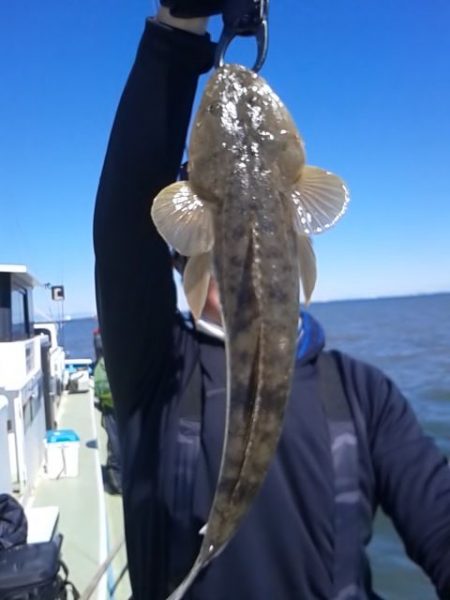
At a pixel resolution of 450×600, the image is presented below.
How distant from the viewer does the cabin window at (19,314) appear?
10.4 meters

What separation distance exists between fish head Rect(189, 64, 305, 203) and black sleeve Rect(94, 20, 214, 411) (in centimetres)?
19

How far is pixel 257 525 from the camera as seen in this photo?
7.16 ft

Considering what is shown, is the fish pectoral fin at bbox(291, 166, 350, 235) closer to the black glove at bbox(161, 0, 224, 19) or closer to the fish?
the fish

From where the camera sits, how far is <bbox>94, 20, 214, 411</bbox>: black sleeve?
2.12 metres

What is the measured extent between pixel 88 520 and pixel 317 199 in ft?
23.1

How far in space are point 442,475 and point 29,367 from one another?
30.3ft

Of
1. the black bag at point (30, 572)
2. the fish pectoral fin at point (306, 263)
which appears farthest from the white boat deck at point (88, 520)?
the fish pectoral fin at point (306, 263)

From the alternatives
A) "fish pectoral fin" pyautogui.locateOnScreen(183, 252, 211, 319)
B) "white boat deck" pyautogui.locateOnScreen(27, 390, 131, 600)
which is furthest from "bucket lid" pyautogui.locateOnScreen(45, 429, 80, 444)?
"fish pectoral fin" pyautogui.locateOnScreen(183, 252, 211, 319)

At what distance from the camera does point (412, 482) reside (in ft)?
7.23

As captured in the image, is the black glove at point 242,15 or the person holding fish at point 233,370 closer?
the person holding fish at point 233,370

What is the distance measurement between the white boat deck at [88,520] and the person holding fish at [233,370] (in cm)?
446

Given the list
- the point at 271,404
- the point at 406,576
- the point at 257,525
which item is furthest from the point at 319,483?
the point at 406,576

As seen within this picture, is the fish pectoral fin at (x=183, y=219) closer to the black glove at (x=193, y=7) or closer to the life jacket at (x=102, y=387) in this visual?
the black glove at (x=193, y=7)

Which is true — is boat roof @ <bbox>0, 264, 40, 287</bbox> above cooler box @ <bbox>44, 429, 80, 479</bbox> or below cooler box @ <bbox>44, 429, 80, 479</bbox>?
above
